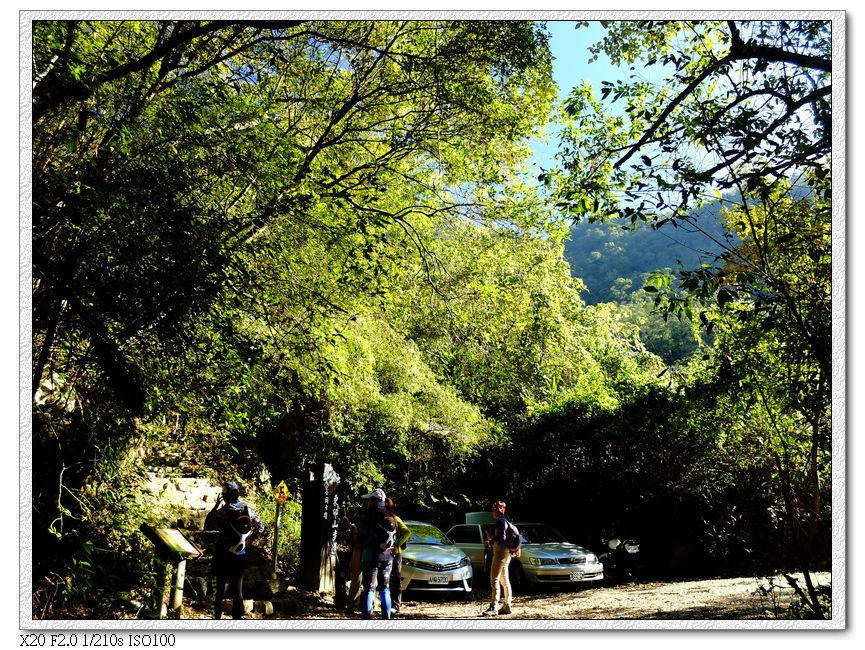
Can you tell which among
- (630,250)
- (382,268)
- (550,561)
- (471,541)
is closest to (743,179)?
(382,268)

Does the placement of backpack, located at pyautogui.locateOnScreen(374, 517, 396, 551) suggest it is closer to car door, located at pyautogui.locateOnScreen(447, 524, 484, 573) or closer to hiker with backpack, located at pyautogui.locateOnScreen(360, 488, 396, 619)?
hiker with backpack, located at pyautogui.locateOnScreen(360, 488, 396, 619)

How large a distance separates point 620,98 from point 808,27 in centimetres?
132

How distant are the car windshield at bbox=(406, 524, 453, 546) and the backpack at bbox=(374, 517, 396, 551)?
13.7 ft

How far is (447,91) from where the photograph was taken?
22.0 feet

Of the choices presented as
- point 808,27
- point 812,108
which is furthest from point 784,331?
point 808,27

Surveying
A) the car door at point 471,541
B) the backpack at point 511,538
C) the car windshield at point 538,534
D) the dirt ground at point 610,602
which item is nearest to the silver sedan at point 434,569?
the dirt ground at point 610,602

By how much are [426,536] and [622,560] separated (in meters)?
3.72

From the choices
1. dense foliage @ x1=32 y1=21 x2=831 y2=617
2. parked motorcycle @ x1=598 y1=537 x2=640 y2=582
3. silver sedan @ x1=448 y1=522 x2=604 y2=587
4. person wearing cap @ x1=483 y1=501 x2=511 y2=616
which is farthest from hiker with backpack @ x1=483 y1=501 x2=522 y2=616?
parked motorcycle @ x1=598 y1=537 x2=640 y2=582

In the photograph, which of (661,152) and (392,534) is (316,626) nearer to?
(392,534)

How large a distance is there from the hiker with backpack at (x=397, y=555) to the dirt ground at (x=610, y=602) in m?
0.22

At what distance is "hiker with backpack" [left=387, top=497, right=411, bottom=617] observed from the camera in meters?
6.60

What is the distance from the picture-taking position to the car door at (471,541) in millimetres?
11086

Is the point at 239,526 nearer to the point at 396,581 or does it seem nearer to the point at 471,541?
the point at 396,581

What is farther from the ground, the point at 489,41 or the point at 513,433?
the point at 489,41
